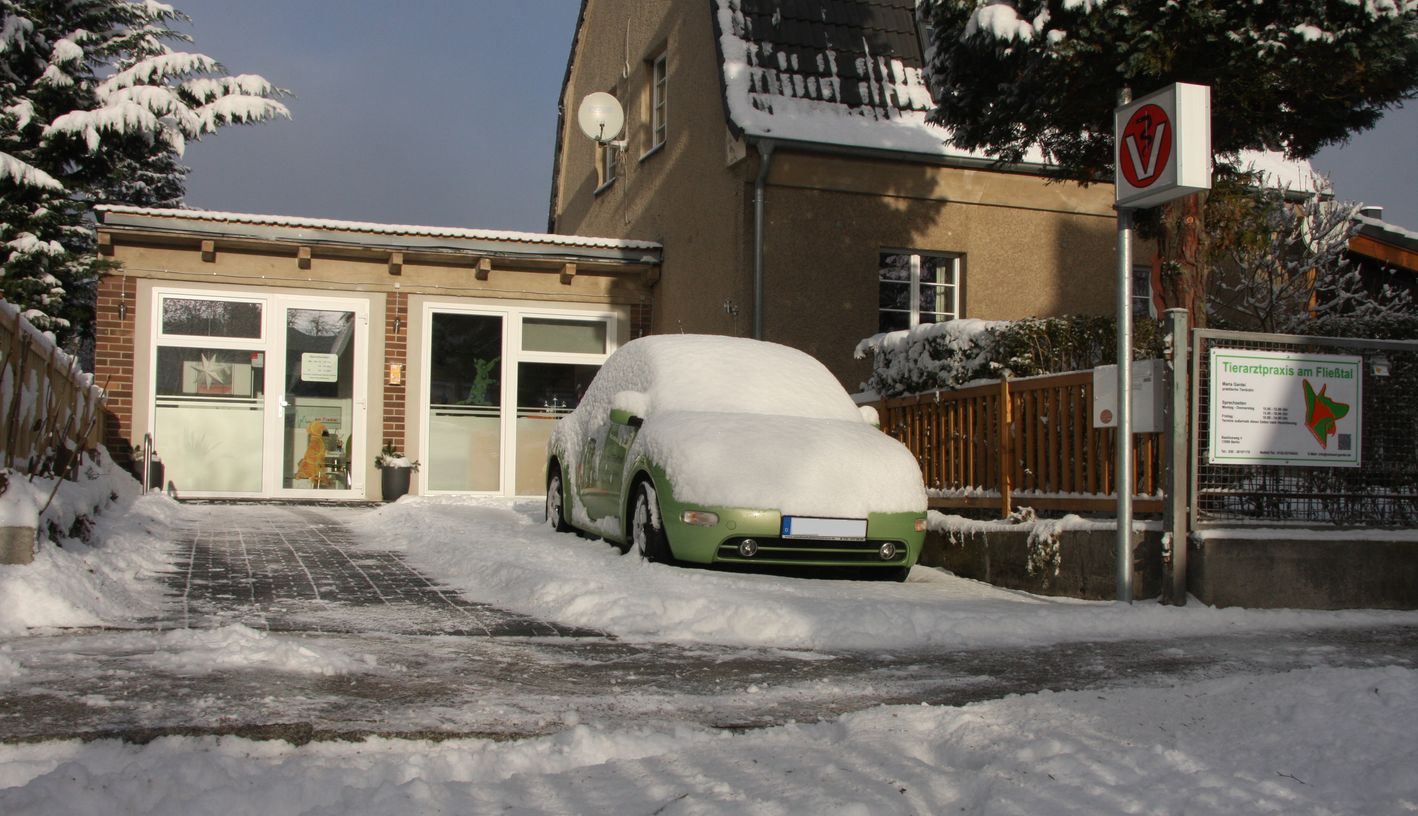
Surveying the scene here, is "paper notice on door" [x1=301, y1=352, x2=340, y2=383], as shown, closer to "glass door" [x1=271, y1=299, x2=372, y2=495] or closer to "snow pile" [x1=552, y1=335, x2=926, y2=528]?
"glass door" [x1=271, y1=299, x2=372, y2=495]

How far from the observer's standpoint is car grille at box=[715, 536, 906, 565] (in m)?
7.68

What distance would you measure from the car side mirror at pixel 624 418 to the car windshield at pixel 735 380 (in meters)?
0.11

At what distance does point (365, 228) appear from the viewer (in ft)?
51.4

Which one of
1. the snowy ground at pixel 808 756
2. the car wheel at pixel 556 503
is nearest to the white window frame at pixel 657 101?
the car wheel at pixel 556 503

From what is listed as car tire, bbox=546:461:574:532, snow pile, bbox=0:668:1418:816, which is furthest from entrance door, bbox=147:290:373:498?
snow pile, bbox=0:668:1418:816

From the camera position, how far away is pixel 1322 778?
3.48 m

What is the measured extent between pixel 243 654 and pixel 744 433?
388 cm

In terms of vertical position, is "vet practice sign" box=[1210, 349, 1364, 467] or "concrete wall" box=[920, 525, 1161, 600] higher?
"vet practice sign" box=[1210, 349, 1364, 467]

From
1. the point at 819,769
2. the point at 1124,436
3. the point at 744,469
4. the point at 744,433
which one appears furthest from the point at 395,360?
the point at 819,769

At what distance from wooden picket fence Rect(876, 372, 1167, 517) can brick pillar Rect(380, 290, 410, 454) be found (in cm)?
776

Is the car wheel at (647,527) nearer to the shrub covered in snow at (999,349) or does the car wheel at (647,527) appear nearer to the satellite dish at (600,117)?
the shrub covered in snow at (999,349)

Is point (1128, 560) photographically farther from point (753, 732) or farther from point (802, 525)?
point (753, 732)

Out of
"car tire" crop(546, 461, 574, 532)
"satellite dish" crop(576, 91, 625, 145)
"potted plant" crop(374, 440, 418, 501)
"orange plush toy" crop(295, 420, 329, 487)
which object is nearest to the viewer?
"car tire" crop(546, 461, 574, 532)

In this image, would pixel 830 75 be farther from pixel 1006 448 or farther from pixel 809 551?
pixel 809 551
